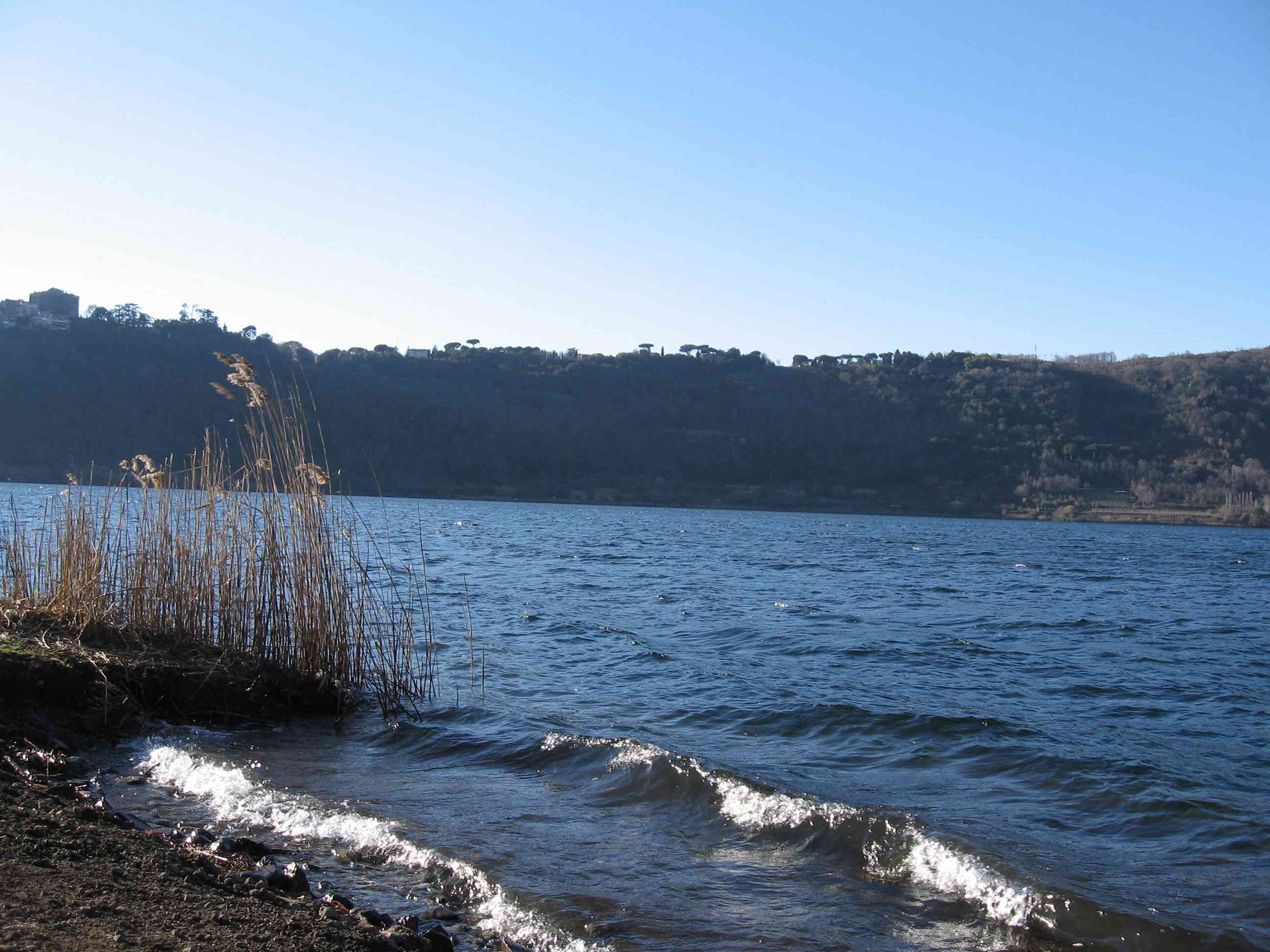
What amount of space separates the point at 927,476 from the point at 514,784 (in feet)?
266

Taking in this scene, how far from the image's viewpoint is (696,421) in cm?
9612

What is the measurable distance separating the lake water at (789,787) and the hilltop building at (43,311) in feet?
224

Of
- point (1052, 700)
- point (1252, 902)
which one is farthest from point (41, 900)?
point (1052, 700)

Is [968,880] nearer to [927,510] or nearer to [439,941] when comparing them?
[439,941]

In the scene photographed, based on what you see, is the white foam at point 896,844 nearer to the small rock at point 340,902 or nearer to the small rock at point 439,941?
the small rock at point 439,941

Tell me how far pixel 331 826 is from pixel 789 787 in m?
3.06

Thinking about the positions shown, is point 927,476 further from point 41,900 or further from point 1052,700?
point 41,900

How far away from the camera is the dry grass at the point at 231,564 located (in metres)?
7.84

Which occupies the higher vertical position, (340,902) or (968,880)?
(340,902)

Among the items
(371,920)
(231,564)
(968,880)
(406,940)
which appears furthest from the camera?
(231,564)

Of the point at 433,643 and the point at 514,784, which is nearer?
the point at 514,784

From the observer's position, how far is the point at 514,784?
6.70 metres

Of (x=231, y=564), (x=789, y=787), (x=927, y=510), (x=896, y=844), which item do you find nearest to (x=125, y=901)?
(x=896, y=844)

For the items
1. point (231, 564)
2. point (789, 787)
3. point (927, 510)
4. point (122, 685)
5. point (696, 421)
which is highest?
point (696, 421)
